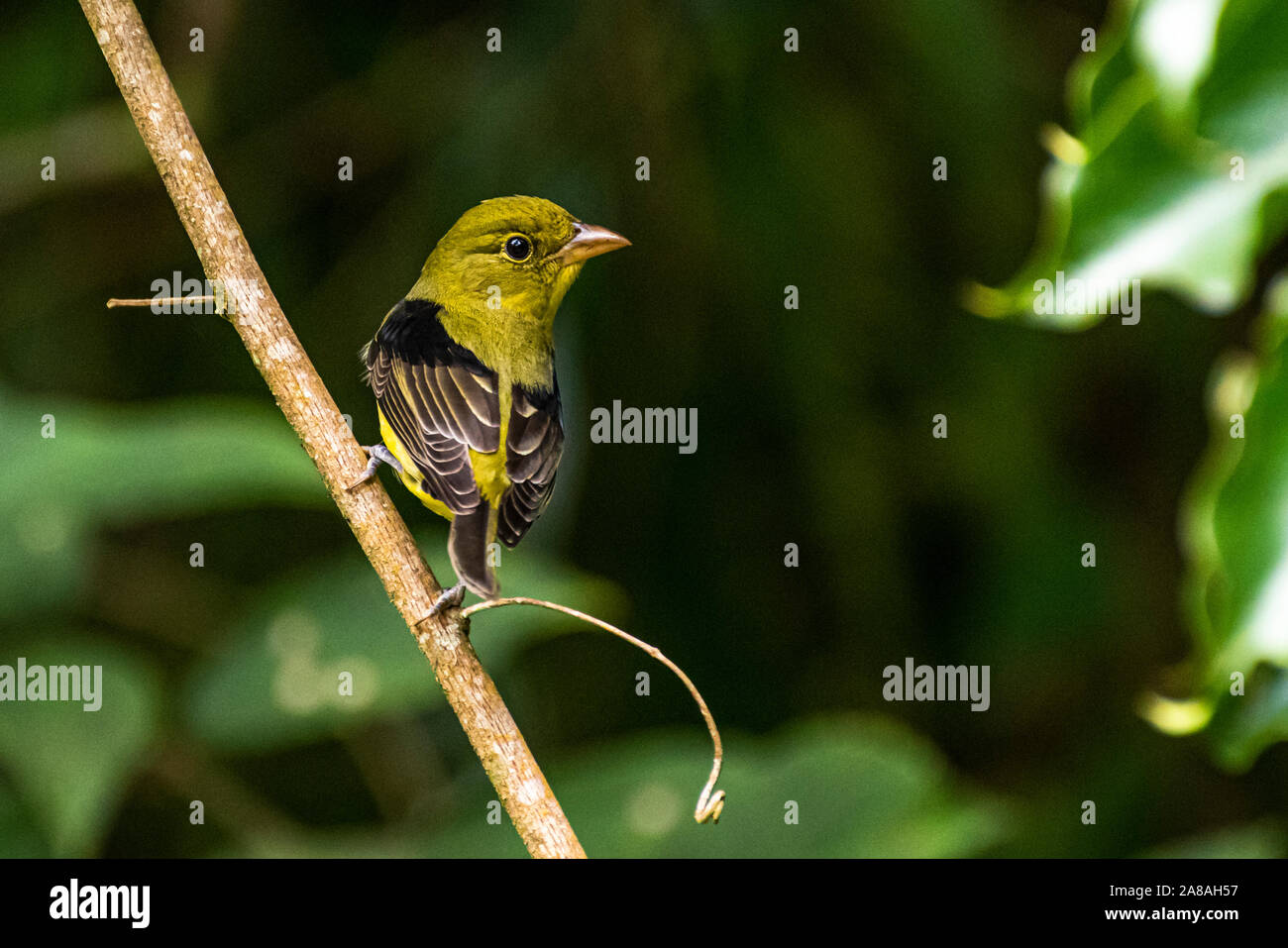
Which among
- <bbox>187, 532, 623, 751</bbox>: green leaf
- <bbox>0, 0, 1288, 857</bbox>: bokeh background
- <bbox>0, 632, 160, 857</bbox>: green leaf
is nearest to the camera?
<bbox>0, 632, 160, 857</bbox>: green leaf

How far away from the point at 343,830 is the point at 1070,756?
2.00m

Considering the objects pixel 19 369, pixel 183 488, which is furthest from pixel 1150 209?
pixel 19 369

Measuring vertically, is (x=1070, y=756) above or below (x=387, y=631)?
below

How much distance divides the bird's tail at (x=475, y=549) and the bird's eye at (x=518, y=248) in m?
0.47

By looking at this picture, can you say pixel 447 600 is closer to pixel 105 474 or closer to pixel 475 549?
pixel 475 549

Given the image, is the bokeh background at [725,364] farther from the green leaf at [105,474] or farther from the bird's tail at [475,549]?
the bird's tail at [475,549]

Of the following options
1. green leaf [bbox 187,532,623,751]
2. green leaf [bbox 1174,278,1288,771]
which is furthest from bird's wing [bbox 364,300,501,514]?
green leaf [bbox 1174,278,1288,771]

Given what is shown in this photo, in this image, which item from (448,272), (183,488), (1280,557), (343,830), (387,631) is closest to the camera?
(1280,557)

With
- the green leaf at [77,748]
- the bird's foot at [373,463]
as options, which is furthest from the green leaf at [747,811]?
the bird's foot at [373,463]

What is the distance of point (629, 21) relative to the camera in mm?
3422

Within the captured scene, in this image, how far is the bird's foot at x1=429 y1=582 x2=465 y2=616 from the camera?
113 cm

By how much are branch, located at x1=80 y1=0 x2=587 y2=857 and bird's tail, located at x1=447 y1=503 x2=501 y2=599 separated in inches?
6.1

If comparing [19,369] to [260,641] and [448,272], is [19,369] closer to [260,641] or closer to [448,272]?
[260,641]

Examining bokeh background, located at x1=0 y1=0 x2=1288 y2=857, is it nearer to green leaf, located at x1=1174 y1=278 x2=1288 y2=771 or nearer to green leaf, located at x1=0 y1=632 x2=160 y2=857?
green leaf, located at x1=0 y1=632 x2=160 y2=857
